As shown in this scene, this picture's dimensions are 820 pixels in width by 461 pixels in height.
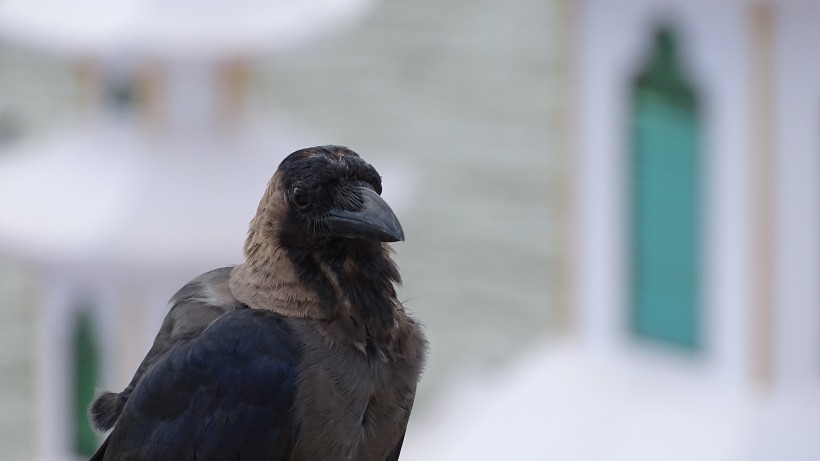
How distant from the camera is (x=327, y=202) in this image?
9.03 feet

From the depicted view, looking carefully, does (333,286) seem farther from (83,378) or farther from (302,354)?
(83,378)

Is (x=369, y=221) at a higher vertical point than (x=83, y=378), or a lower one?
higher

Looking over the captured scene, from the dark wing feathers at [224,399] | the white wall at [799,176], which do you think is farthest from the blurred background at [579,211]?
the dark wing feathers at [224,399]

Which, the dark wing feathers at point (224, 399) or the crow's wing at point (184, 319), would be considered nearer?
the dark wing feathers at point (224, 399)

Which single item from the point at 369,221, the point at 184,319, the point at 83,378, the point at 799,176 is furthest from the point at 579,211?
the point at 369,221

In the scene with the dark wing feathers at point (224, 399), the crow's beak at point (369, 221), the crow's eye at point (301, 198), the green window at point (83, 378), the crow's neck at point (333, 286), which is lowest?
the green window at point (83, 378)

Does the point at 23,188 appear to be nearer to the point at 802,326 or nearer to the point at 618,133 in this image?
the point at 618,133

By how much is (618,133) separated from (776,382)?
103cm

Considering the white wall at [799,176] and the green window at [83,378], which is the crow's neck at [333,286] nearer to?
the white wall at [799,176]

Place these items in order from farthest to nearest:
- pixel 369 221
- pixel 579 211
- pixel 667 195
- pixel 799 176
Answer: pixel 579 211, pixel 667 195, pixel 799 176, pixel 369 221

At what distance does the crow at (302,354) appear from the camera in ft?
9.00

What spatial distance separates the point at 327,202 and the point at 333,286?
0.12 m

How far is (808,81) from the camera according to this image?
559cm

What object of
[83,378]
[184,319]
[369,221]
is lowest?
[83,378]
